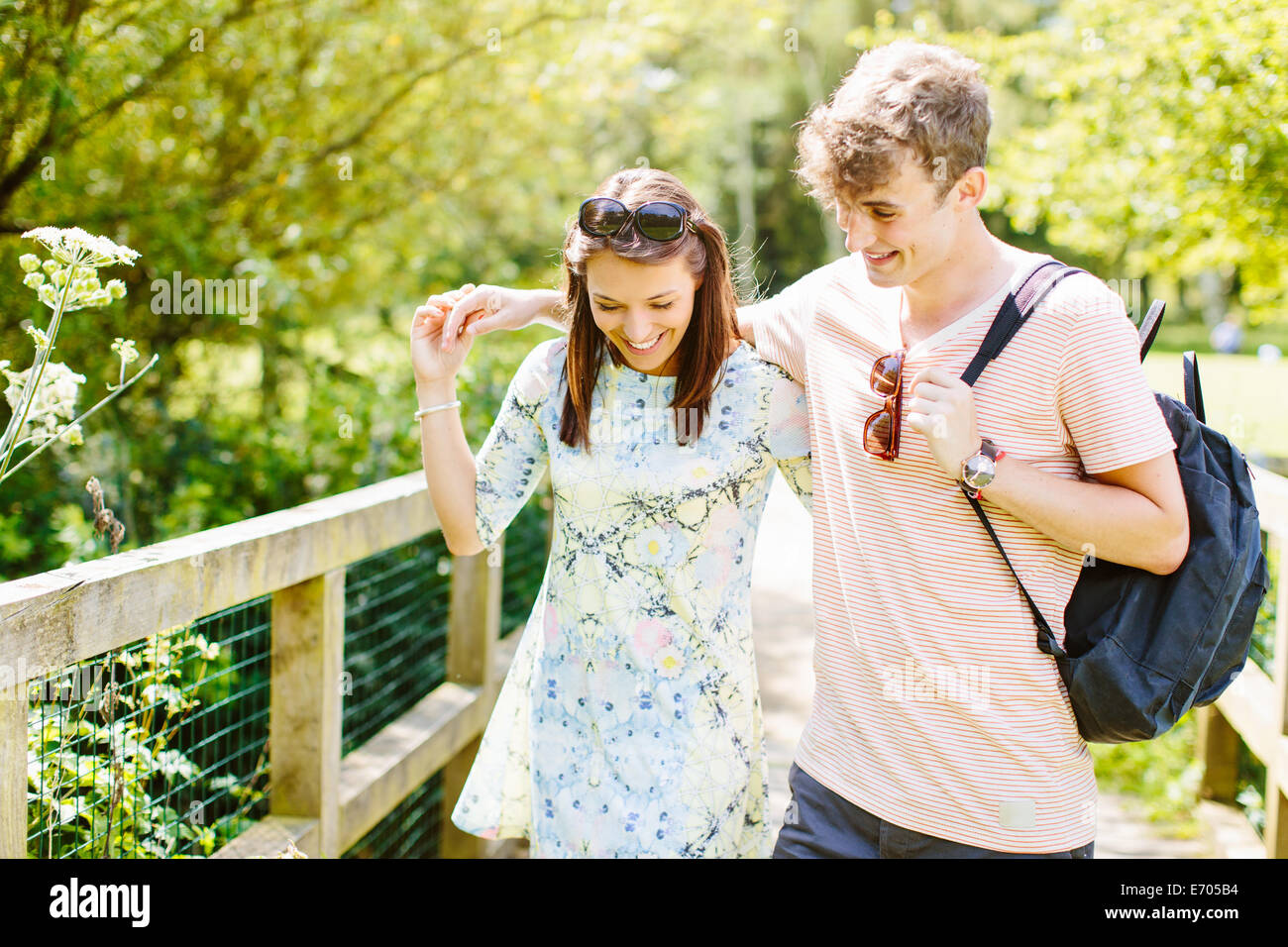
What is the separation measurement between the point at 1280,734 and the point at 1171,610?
4.97 feet

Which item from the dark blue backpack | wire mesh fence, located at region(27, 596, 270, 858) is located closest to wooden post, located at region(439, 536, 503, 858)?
wire mesh fence, located at region(27, 596, 270, 858)

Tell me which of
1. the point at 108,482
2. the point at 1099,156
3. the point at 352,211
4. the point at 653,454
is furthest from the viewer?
the point at 352,211

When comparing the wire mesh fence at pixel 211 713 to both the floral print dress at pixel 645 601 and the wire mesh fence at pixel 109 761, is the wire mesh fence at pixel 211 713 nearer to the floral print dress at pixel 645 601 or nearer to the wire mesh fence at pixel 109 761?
the wire mesh fence at pixel 109 761

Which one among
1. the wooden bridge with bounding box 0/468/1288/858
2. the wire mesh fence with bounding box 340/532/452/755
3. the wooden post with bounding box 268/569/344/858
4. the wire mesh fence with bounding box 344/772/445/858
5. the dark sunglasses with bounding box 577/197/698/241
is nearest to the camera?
the wooden bridge with bounding box 0/468/1288/858

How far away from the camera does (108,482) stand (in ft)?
14.0

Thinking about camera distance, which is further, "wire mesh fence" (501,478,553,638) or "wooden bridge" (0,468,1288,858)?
"wire mesh fence" (501,478,553,638)

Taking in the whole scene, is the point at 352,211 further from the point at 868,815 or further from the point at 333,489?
the point at 868,815

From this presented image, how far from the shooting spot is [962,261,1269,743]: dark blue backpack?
1687mm

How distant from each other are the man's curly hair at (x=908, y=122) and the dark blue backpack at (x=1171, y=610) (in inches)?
9.1

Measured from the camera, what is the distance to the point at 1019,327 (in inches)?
66.7

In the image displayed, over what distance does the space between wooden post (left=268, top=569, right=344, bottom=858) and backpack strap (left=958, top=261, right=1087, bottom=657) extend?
1615 mm

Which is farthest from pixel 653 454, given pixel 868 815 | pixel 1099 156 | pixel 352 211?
pixel 352 211

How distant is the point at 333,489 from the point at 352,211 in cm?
A: 330

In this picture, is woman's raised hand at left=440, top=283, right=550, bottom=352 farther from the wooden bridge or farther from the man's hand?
the man's hand
